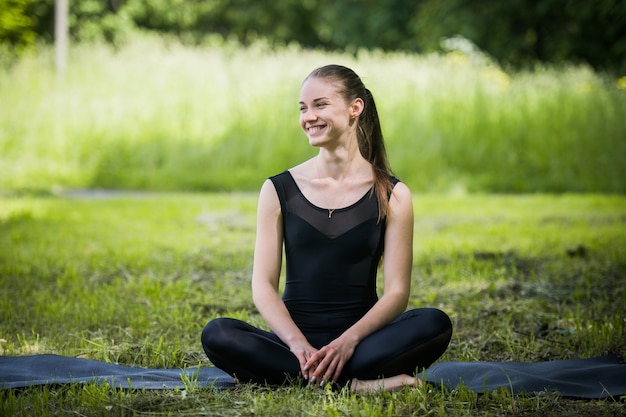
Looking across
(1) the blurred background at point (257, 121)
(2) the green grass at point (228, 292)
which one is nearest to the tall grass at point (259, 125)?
(1) the blurred background at point (257, 121)

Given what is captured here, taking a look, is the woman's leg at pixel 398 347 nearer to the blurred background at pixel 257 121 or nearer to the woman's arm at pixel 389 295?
the woman's arm at pixel 389 295

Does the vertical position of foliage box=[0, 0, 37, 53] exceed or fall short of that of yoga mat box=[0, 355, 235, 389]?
it exceeds it

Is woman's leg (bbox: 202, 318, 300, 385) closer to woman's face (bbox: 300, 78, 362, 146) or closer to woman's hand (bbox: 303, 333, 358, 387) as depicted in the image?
woman's hand (bbox: 303, 333, 358, 387)

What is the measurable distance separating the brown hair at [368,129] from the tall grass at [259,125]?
7.50m

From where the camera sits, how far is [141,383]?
3270mm

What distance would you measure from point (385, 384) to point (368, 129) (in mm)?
1138

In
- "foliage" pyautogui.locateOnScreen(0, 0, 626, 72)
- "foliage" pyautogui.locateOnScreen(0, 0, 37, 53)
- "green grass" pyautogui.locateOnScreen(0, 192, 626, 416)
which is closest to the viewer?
"green grass" pyautogui.locateOnScreen(0, 192, 626, 416)

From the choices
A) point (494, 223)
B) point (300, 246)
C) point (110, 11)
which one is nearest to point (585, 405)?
point (300, 246)

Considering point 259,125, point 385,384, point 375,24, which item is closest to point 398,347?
point 385,384

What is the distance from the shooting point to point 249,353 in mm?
3240

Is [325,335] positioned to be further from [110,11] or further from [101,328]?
[110,11]

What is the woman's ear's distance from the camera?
3.52 m

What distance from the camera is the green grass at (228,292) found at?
3059 mm

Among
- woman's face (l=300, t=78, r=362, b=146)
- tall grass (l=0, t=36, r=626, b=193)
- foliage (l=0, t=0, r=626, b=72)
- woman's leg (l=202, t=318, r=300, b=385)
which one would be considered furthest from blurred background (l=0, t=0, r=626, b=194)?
woman's leg (l=202, t=318, r=300, b=385)
